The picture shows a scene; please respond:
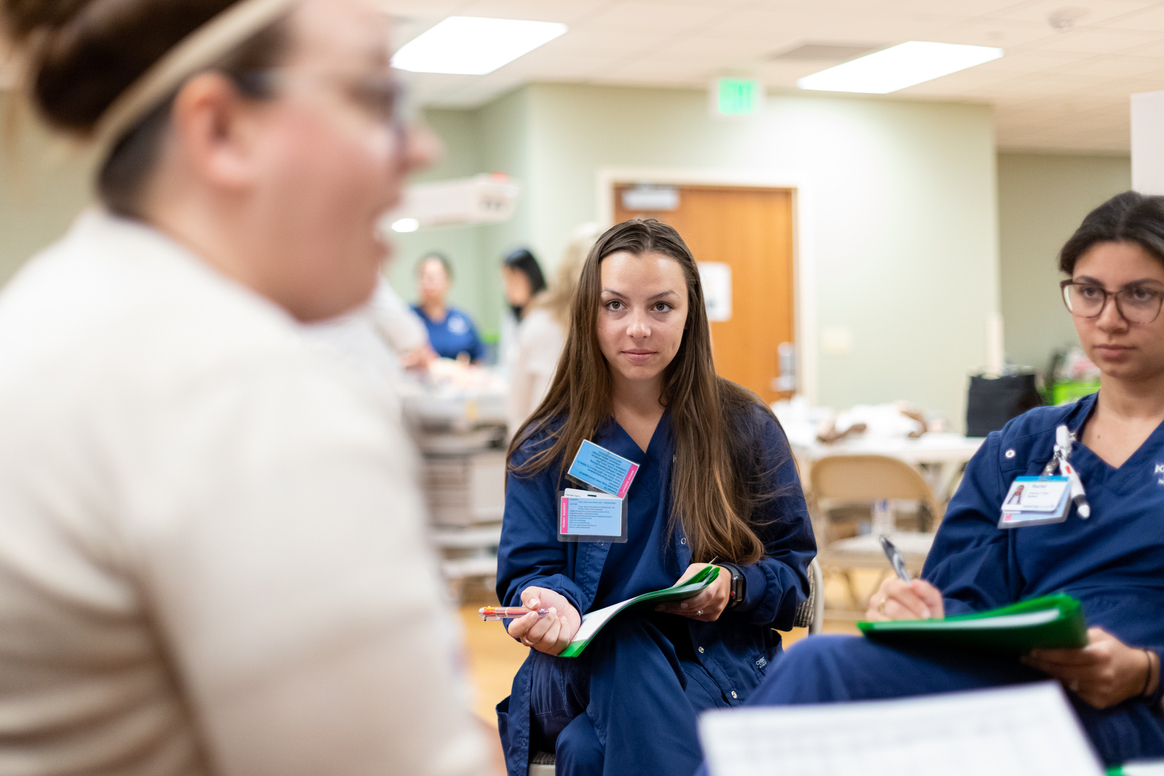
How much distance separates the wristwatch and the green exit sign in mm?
5214

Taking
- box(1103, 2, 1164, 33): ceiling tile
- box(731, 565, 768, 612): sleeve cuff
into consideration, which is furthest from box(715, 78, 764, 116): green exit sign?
box(731, 565, 768, 612): sleeve cuff

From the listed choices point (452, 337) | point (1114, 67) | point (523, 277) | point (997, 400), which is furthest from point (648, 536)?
point (1114, 67)

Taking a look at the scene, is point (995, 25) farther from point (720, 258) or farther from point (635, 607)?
point (635, 607)

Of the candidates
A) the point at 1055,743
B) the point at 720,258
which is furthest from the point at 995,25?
the point at 1055,743

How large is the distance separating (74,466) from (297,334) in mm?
116

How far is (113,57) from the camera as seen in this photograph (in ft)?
1.63

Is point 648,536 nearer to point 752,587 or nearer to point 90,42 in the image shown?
point 752,587

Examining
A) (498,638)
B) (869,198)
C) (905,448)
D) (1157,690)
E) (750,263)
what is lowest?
(498,638)

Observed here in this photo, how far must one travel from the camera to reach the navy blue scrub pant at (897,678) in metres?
1.24

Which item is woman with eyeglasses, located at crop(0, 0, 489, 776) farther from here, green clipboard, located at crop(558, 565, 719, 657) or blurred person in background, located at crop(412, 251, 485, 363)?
blurred person in background, located at crop(412, 251, 485, 363)

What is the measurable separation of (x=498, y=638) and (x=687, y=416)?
2.99 metres

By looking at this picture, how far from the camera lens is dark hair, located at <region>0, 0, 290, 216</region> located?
0.48 m

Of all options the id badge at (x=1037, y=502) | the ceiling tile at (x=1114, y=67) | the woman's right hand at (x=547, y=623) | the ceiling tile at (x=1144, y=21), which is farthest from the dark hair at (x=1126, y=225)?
the ceiling tile at (x=1114, y=67)

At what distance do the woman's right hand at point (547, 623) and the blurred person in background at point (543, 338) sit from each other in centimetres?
258
